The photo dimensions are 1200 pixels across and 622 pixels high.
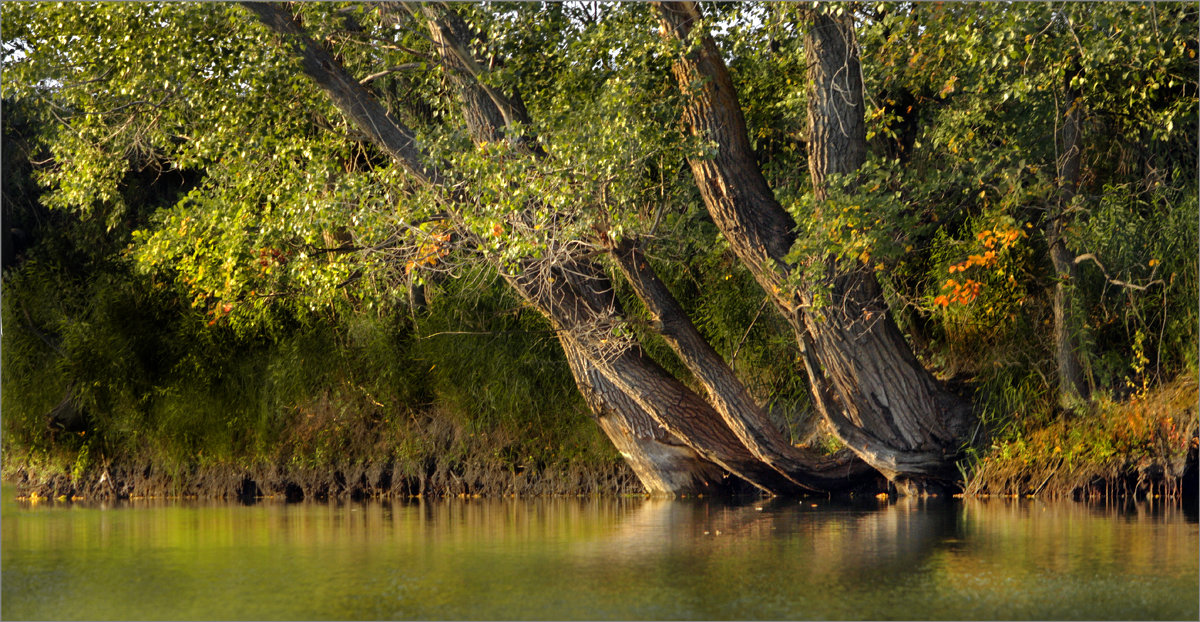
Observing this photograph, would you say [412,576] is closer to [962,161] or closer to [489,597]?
[489,597]

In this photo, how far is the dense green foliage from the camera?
9.76 meters

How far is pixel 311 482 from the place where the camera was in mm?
13875

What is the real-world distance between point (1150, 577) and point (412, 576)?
3694 mm

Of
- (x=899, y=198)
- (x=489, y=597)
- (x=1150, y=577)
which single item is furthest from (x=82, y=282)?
(x=1150, y=577)

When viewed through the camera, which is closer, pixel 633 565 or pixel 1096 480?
pixel 633 565

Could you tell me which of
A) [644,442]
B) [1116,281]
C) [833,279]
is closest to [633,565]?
[833,279]

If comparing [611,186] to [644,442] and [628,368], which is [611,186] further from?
[644,442]

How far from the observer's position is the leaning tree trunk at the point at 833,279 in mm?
10102

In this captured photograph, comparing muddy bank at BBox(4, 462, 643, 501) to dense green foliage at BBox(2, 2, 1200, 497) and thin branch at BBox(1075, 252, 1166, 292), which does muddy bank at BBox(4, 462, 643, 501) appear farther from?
thin branch at BBox(1075, 252, 1166, 292)

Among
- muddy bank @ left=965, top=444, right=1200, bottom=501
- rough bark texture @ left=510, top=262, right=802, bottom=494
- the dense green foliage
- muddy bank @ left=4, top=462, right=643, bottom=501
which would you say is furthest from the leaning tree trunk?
muddy bank @ left=4, top=462, right=643, bottom=501

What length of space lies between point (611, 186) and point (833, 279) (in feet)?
6.49

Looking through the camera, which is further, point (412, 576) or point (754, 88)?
point (754, 88)

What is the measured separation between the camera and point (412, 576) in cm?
656

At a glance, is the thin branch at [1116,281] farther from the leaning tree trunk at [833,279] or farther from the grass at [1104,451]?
the leaning tree trunk at [833,279]
